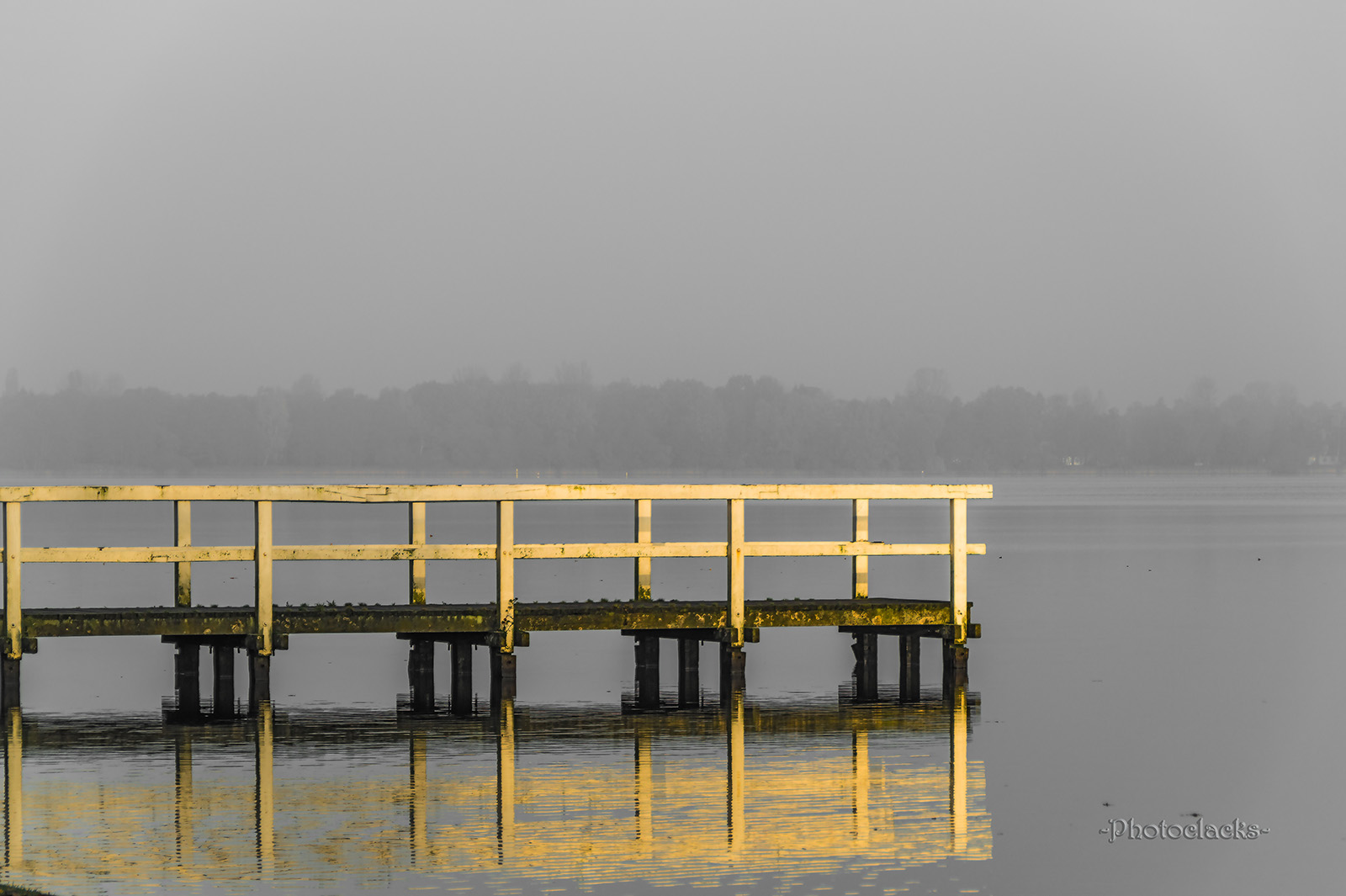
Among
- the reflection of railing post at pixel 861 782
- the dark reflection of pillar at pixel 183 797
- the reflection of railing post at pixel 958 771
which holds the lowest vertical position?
the reflection of railing post at pixel 958 771

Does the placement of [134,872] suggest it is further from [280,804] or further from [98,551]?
[98,551]

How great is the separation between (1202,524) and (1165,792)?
4170 inches

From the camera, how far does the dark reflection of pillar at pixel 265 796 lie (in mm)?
13195

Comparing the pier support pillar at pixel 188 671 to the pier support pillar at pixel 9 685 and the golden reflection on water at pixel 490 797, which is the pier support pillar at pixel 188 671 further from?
the pier support pillar at pixel 9 685

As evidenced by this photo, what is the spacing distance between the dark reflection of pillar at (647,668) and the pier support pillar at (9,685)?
308 inches

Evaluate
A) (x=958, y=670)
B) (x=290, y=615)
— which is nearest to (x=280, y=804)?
(x=290, y=615)

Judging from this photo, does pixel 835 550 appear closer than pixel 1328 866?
No

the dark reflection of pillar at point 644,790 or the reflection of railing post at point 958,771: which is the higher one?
the dark reflection of pillar at point 644,790

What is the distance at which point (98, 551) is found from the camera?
21.2 metres

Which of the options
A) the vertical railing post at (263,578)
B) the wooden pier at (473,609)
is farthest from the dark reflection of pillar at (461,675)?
the vertical railing post at (263,578)

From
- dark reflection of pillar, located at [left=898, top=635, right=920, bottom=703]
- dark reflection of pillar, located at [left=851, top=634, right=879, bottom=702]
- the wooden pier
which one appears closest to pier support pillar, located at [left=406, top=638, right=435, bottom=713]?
the wooden pier

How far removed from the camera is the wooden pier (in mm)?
21281

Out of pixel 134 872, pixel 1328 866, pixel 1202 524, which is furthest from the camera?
pixel 1202 524

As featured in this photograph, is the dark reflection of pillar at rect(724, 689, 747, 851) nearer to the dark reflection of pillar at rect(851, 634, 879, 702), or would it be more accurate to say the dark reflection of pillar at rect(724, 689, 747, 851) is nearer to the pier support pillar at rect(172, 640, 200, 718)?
the dark reflection of pillar at rect(851, 634, 879, 702)
